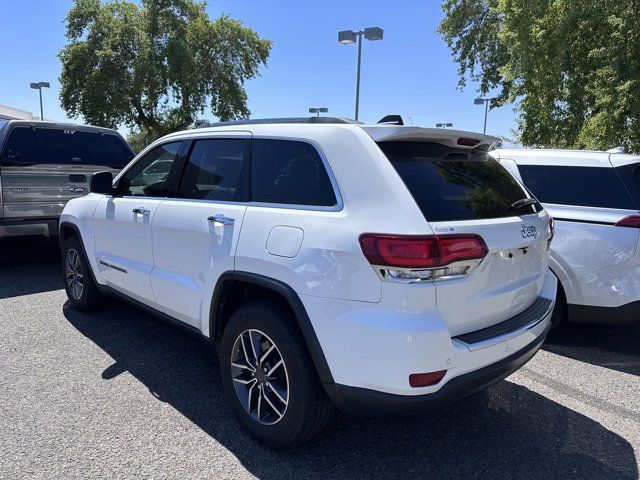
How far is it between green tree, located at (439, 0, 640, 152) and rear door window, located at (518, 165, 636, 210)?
4935mm

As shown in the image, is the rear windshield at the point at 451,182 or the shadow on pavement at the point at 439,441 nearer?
the rear windshield at the point at 451,182

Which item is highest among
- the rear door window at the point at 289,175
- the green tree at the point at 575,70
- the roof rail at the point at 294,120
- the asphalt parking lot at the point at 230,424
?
the green tree at the point at 575,70

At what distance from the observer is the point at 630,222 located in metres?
3.85

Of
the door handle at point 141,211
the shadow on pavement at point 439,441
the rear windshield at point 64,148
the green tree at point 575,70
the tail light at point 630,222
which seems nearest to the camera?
the shadow on pavement at point 439,441

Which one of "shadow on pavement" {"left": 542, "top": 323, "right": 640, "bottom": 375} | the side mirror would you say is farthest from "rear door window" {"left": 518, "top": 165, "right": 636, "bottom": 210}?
the side mirror

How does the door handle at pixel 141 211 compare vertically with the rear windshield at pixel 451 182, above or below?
below

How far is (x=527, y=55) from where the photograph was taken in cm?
1011

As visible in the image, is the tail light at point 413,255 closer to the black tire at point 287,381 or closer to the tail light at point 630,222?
the black tire at point 287,381

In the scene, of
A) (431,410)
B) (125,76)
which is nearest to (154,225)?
(431,410)

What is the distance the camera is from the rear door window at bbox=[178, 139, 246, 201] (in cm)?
309

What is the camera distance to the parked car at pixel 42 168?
600 cm

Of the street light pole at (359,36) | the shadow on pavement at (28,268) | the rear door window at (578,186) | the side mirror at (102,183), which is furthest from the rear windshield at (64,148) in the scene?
the street light pole at (359,36)

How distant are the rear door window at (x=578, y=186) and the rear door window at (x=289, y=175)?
2.71m

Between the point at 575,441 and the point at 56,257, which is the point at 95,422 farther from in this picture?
the point at 56,257
